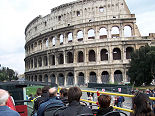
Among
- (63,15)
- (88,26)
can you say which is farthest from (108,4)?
(63,15)

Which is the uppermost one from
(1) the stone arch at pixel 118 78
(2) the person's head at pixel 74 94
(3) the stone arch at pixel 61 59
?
(3) the stone arch at pixel 61 59

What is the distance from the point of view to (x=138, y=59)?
25.0m

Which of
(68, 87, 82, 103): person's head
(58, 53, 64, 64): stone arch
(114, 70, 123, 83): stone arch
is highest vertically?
(58, 53, 64, 64): stone arch

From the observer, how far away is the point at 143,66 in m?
24.6

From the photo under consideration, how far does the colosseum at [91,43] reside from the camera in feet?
96.4

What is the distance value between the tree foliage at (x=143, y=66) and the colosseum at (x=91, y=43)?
10.8 ft

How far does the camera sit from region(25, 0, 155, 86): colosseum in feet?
96.4

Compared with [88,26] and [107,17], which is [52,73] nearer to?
[88,26]

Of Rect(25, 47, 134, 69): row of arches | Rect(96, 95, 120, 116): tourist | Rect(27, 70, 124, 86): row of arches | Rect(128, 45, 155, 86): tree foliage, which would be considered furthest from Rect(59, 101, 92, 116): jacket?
Rect(25, 47, 134, 69): row of arches

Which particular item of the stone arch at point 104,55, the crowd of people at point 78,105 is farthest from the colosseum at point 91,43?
the crowd of people at point 78,105

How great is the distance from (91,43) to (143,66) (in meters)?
8.81

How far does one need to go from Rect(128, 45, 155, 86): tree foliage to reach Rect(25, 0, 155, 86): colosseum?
10.8ft

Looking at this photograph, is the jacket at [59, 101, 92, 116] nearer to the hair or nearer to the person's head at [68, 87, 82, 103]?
the person's head at [68, 87, 82, 103]

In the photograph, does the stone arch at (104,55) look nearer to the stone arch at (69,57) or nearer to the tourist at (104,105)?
the stone arch at (69,57)
